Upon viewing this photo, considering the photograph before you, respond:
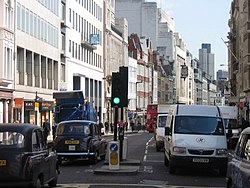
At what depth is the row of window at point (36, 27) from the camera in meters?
54.4

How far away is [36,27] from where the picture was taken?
5916 cm

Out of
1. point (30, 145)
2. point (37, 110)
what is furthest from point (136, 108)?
point (30, 145)

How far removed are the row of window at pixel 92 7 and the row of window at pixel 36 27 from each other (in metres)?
12.6

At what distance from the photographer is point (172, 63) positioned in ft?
551

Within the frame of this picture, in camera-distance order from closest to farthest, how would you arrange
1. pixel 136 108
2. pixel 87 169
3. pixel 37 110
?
1. pixel 87 169
2. pixel 37 110
3. pixel 136 108

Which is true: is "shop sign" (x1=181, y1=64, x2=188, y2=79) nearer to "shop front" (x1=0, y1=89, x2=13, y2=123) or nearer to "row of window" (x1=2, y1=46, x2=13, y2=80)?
"row of window" (x1=2, y1=46, x2=13, y2=80)

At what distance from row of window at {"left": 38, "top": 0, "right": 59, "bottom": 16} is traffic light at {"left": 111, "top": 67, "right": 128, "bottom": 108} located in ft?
126

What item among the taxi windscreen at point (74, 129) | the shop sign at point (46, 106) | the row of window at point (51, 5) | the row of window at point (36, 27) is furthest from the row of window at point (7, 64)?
the taxi windscreen at point (74, 129)

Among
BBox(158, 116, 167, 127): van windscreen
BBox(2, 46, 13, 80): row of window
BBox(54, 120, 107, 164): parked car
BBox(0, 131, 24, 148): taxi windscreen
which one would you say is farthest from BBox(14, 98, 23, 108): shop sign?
BBox(0, 131, 24, 148): taxi windscreen

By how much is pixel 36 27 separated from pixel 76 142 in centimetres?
3604

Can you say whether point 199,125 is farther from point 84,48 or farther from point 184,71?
point 184,71

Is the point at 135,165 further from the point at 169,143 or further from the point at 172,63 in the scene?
the point at 172,63

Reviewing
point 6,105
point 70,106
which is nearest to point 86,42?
point 6,105

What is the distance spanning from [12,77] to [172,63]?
388 ft
